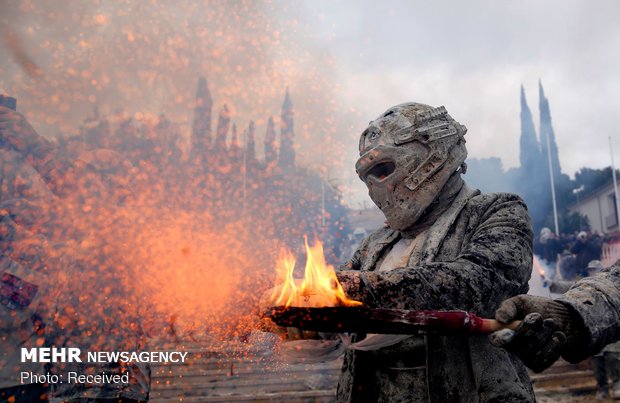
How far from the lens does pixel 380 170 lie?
3.36m

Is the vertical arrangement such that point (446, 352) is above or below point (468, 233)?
below

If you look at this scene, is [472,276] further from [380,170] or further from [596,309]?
[380,170]

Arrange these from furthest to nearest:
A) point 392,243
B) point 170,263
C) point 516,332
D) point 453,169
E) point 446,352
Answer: point 170,263, point 392,243, point 453,169, point 446,352, point 516,332

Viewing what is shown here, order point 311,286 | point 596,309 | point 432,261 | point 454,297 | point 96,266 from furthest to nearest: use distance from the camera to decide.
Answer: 1. point 96,266
2. point 432,261
3. point 454,297
4. point 596,309
5. point 311,286

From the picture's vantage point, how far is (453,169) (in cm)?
329

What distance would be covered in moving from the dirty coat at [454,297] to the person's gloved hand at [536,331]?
0.44 metres

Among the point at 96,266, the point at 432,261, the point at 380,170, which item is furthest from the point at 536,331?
the point at 96,266

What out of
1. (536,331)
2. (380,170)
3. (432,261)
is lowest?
(536,331)

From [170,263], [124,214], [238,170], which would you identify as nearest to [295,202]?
[238,170]

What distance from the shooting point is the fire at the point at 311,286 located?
1.87m

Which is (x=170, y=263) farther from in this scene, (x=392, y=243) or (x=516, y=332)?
(x=516, y=332)

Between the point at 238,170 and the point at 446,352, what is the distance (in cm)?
7520

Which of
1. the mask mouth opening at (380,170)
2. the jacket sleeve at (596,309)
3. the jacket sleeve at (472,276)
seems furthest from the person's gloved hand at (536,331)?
the mask mouth opening at (380,170)

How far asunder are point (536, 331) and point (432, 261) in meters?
0.99
